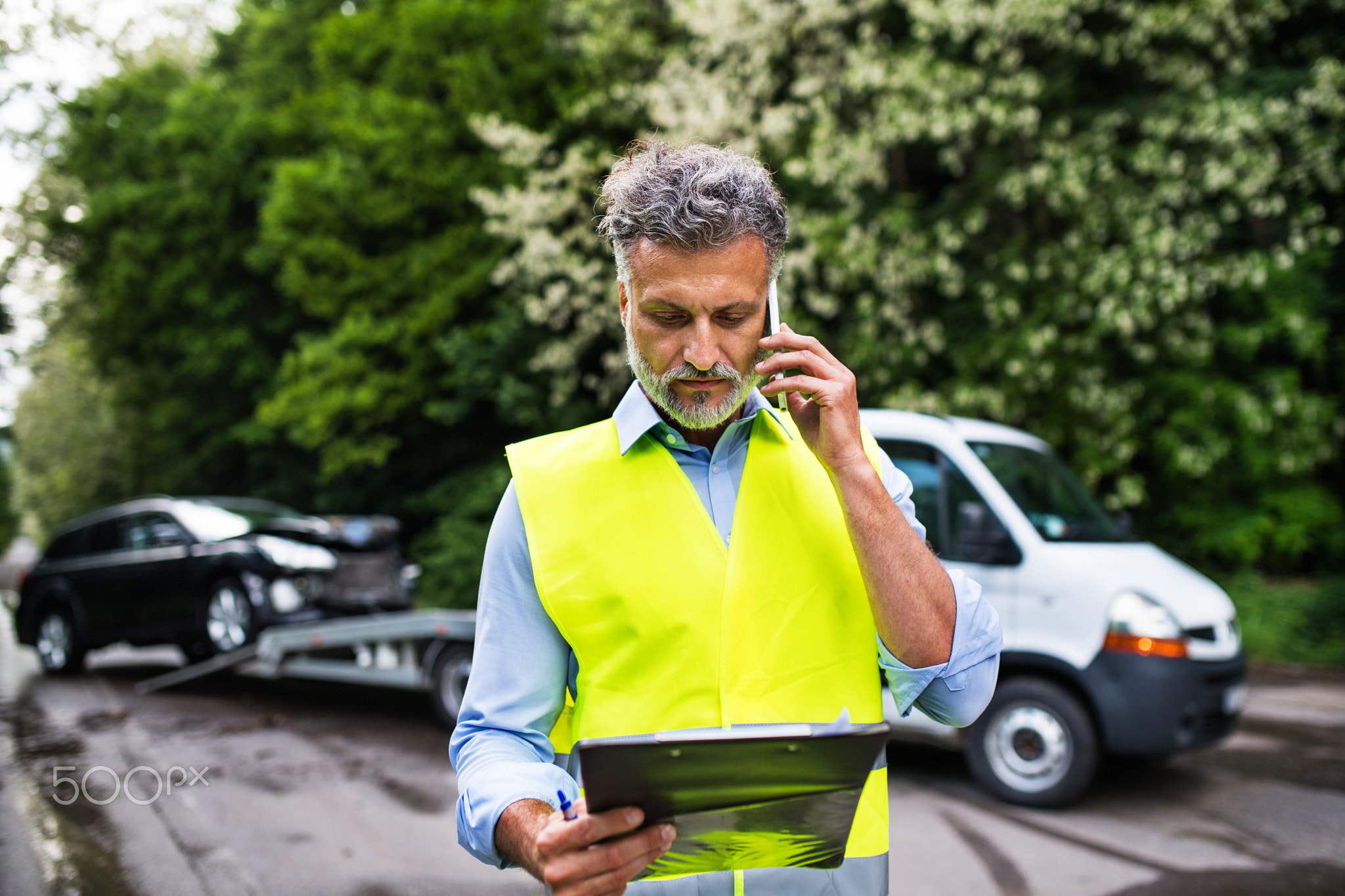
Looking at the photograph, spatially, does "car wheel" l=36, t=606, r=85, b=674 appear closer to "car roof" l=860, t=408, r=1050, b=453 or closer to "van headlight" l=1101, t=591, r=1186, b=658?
"car roof" l=860, t=408, r=1050, b=453

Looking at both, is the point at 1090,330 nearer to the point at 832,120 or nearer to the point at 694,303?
the point at 832,120

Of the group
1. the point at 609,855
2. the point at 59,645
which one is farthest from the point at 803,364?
the point at 59,645

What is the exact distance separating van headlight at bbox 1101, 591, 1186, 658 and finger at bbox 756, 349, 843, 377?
4364 millimetres

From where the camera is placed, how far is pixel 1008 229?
438 inches

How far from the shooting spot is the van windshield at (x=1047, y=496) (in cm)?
572

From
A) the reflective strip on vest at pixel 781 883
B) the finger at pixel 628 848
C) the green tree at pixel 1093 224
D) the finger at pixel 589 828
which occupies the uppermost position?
A: the green tree at pixel 1093 224

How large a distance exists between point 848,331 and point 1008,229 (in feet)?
7.98

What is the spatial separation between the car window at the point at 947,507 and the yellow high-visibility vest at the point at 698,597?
12.6 ft

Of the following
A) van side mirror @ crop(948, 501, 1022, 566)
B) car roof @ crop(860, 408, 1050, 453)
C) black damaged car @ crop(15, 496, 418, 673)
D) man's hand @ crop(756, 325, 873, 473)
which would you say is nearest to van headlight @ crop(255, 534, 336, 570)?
black damaged car @ crop(15, 496, 418, 673)

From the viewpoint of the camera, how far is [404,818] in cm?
516

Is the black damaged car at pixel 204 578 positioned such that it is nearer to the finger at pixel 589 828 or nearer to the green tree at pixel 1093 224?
the green tree at pixel 1093 224

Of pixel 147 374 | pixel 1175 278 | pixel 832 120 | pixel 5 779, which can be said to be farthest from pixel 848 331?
pixel 147 374

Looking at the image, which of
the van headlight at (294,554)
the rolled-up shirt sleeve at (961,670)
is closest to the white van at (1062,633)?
the rolled-up shirt sleeve at (961,670)

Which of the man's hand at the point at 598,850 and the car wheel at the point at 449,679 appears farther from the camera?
the car wheel at the point at 449,679
